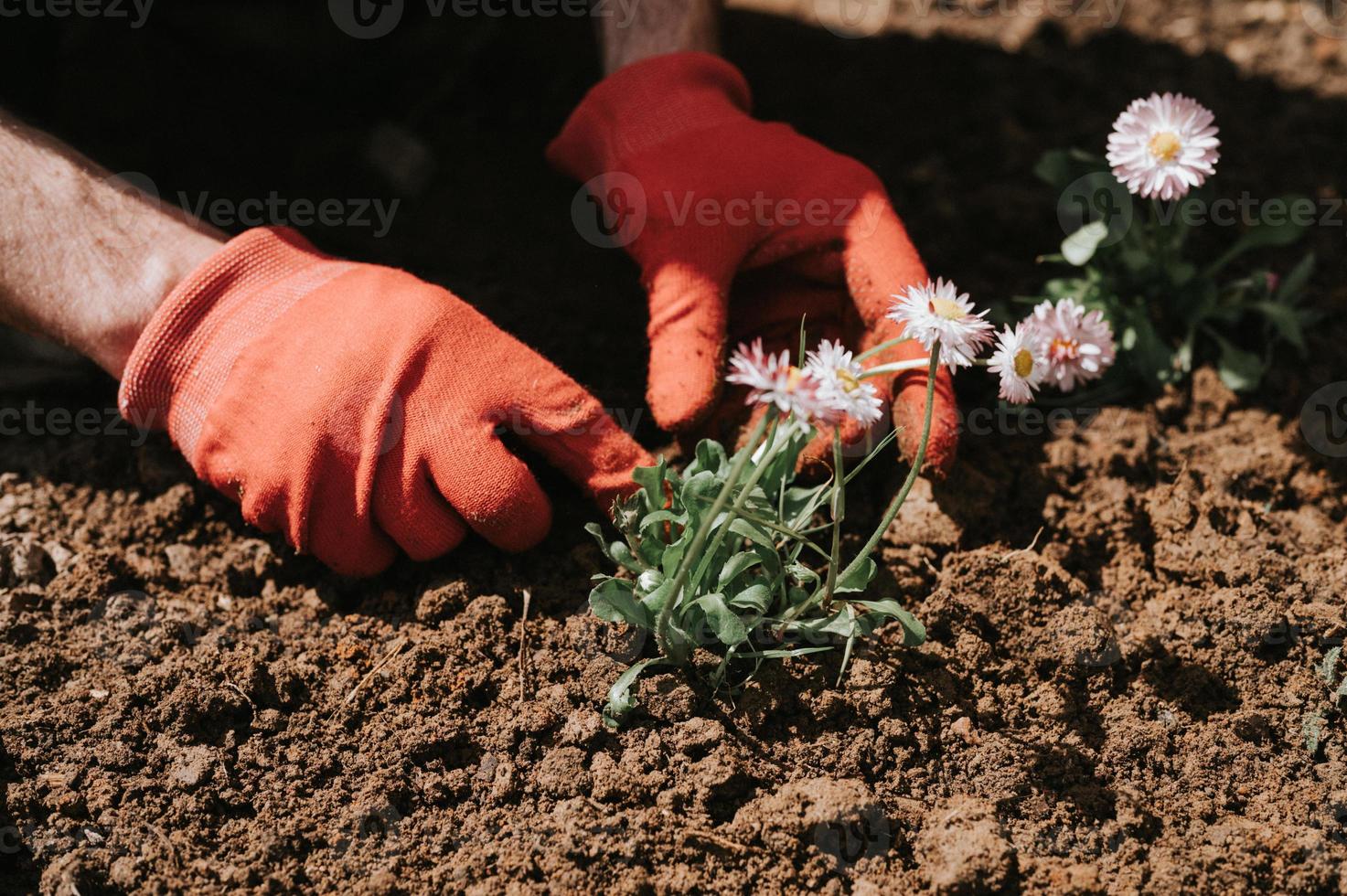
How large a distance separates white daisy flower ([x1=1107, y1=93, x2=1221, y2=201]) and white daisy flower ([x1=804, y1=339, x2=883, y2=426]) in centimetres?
73

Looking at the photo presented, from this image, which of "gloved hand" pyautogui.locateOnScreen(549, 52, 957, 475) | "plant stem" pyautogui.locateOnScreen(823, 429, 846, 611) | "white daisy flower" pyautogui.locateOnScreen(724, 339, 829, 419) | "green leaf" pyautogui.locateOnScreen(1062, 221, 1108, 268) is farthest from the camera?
"green leaf" pyautogui.locateOnScreen(1062, 221, 1108, 268)

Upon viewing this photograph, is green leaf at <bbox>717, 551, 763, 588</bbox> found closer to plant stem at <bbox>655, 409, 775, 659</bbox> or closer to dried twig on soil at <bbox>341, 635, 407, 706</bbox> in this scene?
plant stem at <bbox>655, 409, 775, 659</bbox>

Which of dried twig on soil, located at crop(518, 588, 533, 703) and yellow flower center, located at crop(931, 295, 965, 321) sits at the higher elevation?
yellow flower center, located at crop(931, 295, 965, 321)

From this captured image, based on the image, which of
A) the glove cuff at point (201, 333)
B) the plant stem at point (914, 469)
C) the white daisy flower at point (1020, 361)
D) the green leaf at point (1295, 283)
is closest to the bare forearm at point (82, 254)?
the glove cuff at point (201, 333)

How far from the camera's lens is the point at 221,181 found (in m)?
2.56

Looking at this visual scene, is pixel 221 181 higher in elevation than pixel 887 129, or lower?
lower

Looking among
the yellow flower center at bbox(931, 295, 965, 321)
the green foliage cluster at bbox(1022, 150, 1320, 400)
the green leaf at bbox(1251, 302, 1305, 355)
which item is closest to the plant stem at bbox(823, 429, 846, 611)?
the yellow flower center at bbox(931, 295, 965, 321)

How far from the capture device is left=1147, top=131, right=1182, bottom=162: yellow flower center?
5.81 ft

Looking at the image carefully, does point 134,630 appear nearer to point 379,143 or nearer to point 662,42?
point 379,143

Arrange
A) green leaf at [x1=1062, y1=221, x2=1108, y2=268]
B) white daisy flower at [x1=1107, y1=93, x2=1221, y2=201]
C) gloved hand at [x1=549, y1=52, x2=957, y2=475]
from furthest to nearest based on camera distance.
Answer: green leaf at [x1=1062, y1=221, x2=1108, y2=268]
gloved hand at [x1=549, y1=52, x2=957, y2=475]
white daisy flower at [x1=1107, y1=93, x2=1221, y2=201]

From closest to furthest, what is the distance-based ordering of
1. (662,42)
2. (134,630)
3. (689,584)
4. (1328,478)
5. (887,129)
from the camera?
1. (689,584)
2. (134,630)
3. (1328,478)
4. (662,42)
5. (887,129)

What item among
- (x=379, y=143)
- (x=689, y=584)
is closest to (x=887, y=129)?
(x=379, y=143)

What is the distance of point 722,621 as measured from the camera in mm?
1539

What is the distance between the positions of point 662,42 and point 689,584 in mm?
1381
